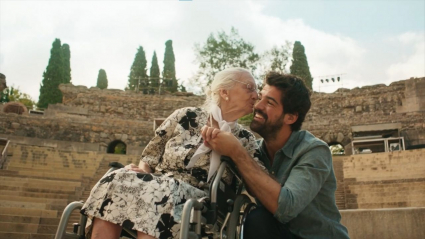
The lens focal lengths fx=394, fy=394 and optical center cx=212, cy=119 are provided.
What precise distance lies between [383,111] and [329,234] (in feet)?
87.9

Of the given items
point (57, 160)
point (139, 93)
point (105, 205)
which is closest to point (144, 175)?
point (105, 205)

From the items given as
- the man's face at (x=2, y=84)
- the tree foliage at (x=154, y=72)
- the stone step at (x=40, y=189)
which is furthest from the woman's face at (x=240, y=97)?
the tree foliage at (x=154, y=72)

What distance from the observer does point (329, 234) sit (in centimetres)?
224

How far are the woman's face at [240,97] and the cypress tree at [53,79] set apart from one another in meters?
35.5

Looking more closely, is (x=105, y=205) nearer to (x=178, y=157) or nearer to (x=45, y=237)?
(x=178, y=157)

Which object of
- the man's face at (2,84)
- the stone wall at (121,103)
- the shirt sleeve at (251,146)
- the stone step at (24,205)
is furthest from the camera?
the stone wall at (121,103)

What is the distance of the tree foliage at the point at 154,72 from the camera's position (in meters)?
36.5

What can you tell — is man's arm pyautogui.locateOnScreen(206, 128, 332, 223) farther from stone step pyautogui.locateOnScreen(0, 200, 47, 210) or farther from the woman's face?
stone step pyautogui.locateOnScreen(0, 200, 47, 210)

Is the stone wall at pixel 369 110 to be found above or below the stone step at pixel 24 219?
above

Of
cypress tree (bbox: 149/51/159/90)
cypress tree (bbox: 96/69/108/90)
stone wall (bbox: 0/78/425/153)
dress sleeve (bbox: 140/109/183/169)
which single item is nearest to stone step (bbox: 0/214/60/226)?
dress sleeve (bbox: 140/109/183/169)

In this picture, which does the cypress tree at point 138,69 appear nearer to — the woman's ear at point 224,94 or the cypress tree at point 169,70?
Result: the cypress tree at point 169,70

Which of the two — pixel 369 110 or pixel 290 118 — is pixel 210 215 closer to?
pixel 290 118

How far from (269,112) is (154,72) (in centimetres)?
3593

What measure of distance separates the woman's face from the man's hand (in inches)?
17.5
